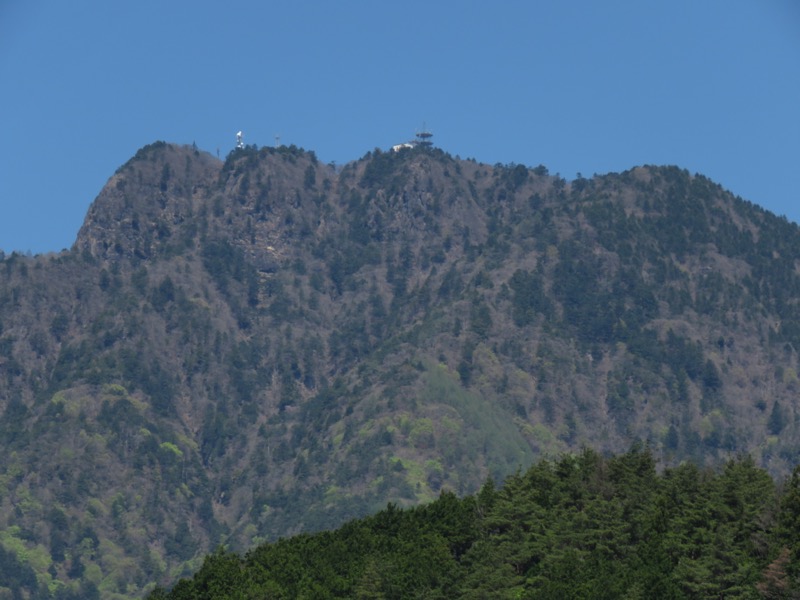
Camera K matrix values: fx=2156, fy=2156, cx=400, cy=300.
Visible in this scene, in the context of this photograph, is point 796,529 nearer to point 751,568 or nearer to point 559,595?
point 751,568

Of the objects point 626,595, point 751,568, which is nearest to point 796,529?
point 751,568

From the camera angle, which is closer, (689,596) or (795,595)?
(795,595)

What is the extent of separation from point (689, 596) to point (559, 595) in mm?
11975

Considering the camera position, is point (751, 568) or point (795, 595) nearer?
point (795, 595)

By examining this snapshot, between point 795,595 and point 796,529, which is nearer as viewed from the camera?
point 795,595

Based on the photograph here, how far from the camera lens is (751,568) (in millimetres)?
198250

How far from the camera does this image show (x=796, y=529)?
19925 cm

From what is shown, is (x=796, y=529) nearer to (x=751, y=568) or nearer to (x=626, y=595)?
(x=751, y=568)

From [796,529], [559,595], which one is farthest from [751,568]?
[559,595]

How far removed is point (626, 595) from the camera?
Result: 636 ft

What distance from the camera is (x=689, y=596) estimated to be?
199125 millimetres

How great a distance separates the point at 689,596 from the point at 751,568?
6.26 metres

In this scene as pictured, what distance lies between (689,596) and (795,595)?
590 inches

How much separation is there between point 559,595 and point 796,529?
74.5ft
